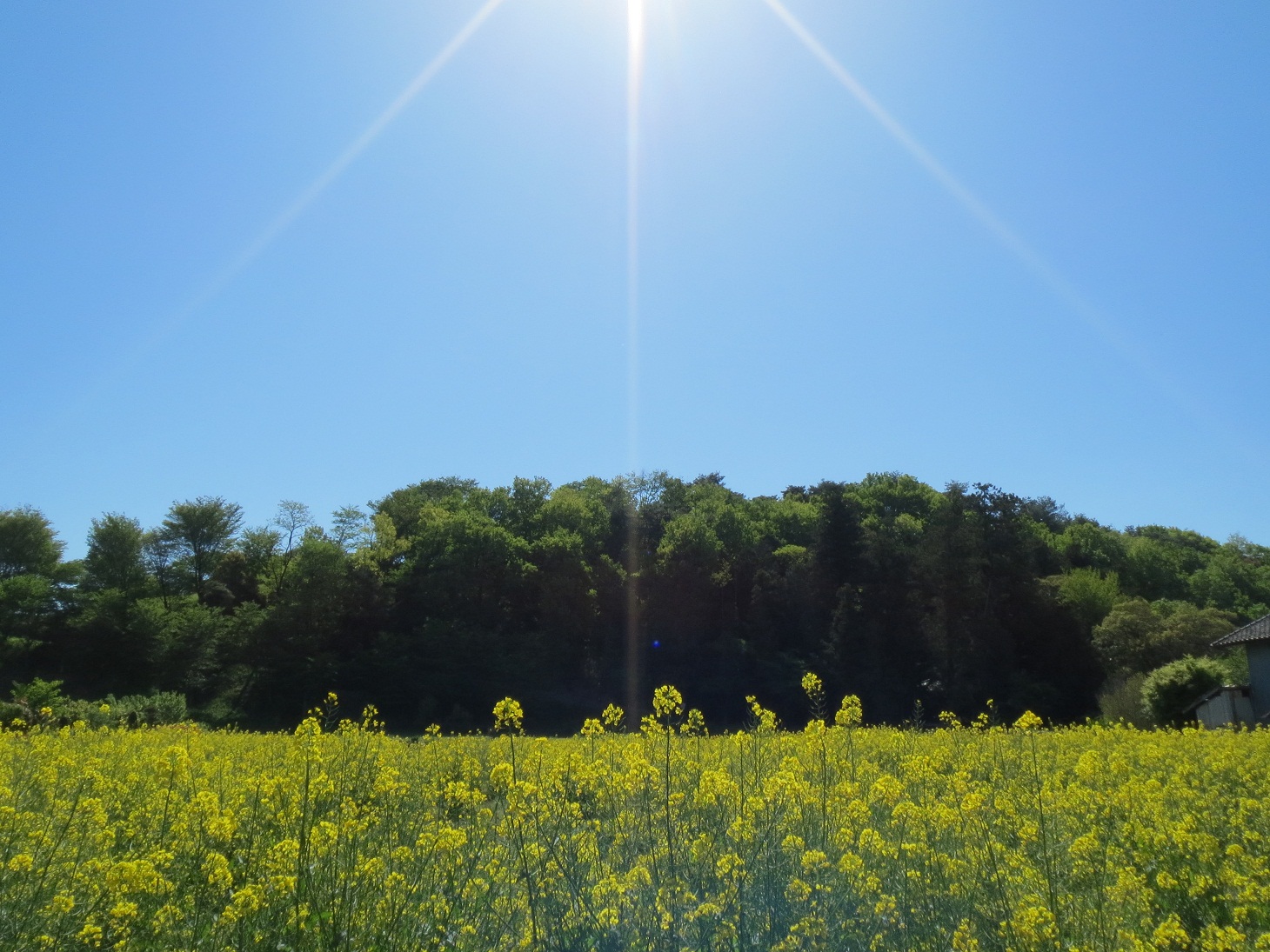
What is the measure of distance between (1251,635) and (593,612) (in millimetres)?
22900

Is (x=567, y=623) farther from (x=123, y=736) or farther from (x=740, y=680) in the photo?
(x=123, y=736)

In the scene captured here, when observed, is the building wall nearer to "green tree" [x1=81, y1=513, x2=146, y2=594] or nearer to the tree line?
the tree line

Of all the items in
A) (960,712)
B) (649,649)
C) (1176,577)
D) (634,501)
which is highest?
(634,501)

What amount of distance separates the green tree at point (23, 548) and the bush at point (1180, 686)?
4338 cm

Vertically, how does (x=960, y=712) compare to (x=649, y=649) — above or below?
below

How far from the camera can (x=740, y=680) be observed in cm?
3159

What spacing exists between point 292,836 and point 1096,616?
3193 cm

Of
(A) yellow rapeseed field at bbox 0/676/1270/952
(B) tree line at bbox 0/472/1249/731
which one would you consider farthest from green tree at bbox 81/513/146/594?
(A) yellow rapeseed field at bbox 0/676/1270/952

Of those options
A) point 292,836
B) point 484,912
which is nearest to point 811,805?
point 484,912

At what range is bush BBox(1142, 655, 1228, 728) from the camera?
714 inches

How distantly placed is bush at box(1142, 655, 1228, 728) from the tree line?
4071 mm

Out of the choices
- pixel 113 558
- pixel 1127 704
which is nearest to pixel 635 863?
pixel 1127 704

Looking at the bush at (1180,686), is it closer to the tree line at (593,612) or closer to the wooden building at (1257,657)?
the wooden building at (1257,657)

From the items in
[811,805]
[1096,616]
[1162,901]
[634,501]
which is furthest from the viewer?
[634,501]
